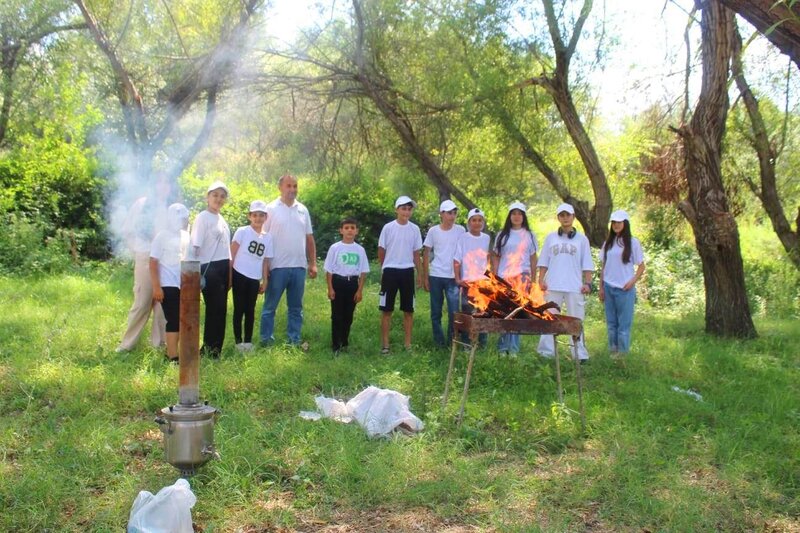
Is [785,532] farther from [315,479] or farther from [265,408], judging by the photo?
[265,408]

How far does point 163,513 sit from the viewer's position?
3449 mm

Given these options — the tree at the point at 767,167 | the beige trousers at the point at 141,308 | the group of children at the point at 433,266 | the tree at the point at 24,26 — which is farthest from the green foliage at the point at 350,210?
the beige trousers at the point at 141,308

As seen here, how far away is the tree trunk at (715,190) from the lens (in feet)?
30.7

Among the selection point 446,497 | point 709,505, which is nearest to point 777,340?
point 709,505

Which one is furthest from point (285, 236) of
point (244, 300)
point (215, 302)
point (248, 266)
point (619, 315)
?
point (619, 315)

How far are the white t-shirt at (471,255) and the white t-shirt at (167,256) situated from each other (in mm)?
2976

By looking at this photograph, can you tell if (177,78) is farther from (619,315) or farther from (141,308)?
(619,315)

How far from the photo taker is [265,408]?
5.75m

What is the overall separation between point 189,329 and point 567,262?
4771 mm

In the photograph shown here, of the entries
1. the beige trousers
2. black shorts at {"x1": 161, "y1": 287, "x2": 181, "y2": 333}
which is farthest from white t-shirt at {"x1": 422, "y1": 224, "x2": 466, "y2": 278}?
the beige trousers

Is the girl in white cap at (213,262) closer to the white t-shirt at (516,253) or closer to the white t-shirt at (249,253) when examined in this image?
the white t-shirt at (249,253)

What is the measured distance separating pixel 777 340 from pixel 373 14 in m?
8.04

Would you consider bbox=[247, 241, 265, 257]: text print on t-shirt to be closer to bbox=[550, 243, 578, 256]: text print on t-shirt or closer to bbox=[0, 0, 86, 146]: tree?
bbox=[550, 243, 578, 256]: text print on t-shirt

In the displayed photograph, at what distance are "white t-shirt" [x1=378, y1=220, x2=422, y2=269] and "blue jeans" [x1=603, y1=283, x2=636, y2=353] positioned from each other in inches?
89.1
